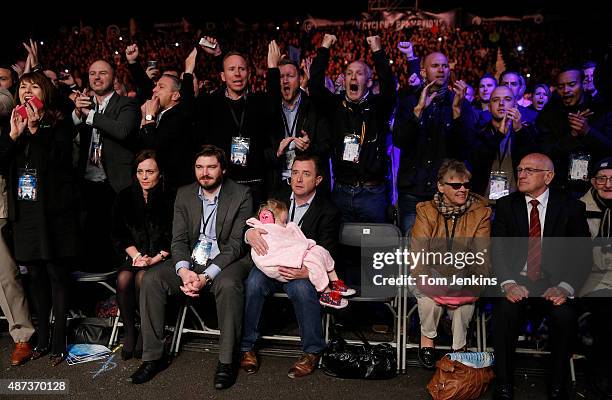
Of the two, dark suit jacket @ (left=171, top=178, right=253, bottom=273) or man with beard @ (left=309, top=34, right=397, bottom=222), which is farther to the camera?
man with beard @ (left=309, top=34, right=397, bottom=222)

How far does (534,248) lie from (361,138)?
59.6 inches

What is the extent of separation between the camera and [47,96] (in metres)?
3.78

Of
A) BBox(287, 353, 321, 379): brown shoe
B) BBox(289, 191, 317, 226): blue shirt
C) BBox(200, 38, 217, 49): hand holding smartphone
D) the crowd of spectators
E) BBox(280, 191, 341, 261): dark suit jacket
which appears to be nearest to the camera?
BBox(287, 353, 321, 379): brown shoe

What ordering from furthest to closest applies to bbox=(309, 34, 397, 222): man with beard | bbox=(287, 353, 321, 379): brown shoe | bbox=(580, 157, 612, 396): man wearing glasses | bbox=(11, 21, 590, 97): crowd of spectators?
bbox=(11, 21, 590, 97): crowd of spectators < bbox=(309, 34, 397, 222): man with beard < bbox=(287, 353, 321, 379): brown shoe < bbox=(580, 157, 612, 396): man wearing glasses

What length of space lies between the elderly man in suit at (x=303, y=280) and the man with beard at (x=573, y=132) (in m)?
1.87

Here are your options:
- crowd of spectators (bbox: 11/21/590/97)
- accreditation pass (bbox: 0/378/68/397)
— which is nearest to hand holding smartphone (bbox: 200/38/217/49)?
accreditation pass (bbox: 0/378/68/397)

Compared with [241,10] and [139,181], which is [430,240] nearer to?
[139,181]

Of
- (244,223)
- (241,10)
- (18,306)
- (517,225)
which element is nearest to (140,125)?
(244,223)

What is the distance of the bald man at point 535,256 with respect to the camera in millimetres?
3260

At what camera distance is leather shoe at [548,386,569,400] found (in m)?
3.15

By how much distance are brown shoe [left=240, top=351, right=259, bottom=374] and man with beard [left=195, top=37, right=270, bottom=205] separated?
1.14 meters
